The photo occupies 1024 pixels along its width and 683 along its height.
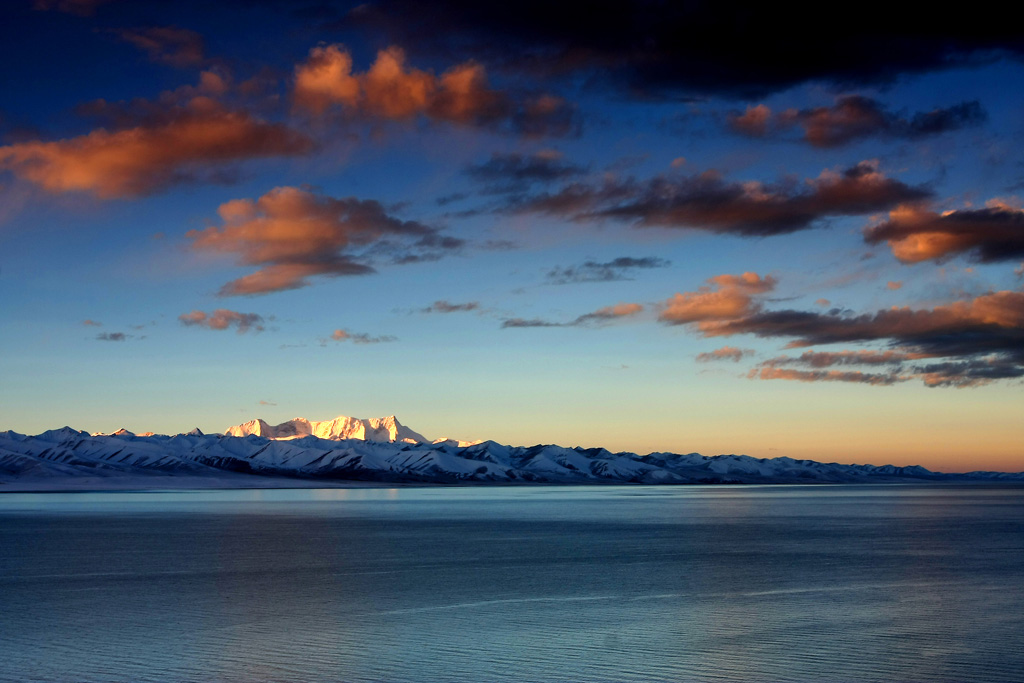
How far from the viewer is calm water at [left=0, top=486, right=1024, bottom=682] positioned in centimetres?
2183

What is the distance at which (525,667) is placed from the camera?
21750 mm

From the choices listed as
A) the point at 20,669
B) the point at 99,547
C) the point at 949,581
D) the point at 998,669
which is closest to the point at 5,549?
the point at 99,547

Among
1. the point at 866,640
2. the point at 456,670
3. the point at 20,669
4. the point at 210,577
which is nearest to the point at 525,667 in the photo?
the point at 456,670

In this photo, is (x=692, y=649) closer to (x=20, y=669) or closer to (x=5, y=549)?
(x=20, y=669)

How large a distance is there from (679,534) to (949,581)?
2965 cm

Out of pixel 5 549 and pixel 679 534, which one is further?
pixel 679 534

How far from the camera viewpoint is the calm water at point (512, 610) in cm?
2183

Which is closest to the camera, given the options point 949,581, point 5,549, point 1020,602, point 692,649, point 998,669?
point 998,669

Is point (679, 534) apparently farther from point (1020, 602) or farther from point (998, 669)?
point (998, 669)

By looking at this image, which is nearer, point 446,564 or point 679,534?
point 446,564

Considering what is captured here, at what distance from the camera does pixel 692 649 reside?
2364cm

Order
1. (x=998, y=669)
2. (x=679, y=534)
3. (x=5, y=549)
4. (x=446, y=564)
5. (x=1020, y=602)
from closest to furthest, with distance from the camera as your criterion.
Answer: (x=998, y=669) → (x=1020, y=602) → (x=446, y=564) → (x=5, y=549) → (x=679, y=534)

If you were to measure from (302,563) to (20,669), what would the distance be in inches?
915

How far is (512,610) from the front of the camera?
29.9 meters
